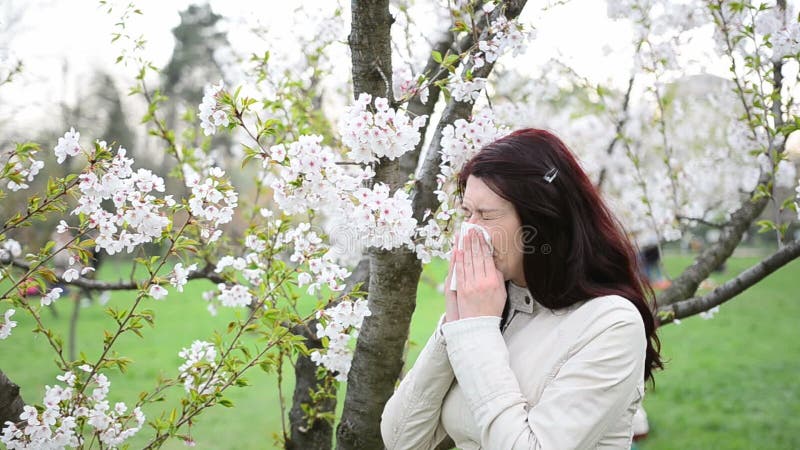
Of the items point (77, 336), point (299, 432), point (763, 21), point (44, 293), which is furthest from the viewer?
point (77, 336)

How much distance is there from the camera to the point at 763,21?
9.75ft

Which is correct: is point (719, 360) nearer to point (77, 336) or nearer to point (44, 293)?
point (44, 293)

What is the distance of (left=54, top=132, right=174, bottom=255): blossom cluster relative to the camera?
1868mm

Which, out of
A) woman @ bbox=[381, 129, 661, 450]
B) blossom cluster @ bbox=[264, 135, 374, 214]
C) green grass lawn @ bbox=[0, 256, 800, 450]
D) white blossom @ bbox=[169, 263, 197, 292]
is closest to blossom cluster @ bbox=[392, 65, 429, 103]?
blossom cluster @ bbox=[264, 135, 374, 214]

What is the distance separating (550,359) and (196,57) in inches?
1002

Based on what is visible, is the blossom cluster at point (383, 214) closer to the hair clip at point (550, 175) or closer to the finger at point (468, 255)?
the finger at point (468, 255)

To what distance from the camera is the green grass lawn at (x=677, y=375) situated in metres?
5.64

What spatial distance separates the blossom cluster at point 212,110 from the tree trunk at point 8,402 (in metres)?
0.99

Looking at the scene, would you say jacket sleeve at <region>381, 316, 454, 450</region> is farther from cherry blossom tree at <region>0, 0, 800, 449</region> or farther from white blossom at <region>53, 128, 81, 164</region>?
white blossom at <region>53, 128, 81, 164</region>

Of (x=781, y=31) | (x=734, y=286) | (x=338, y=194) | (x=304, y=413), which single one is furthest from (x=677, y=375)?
(x=338, y=194)

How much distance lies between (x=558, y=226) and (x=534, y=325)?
254mm

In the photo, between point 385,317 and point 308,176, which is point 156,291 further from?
point 385,317

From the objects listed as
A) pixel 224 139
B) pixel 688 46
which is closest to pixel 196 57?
pixel 224 139

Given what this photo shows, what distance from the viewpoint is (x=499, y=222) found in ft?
5.21
